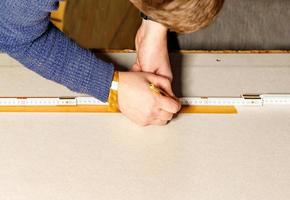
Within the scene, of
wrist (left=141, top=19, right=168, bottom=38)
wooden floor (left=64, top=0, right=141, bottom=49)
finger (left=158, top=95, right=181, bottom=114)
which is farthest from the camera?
wooden floor (left=64, top=0, right=141, bottom=49)

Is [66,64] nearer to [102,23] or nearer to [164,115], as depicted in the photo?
[164,115]

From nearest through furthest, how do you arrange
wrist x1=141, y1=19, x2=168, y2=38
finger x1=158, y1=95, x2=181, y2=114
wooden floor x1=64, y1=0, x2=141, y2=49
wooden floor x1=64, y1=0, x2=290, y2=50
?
finger x1=158, y1=95, x2=181, y2=114 < wrist x1=141, y1=19, x2=168, y2=38 < wooden floor x1=64, y1=0, x2=290, y2=50 < wooden floor x1=64, y1=0, x2=141, y2=49

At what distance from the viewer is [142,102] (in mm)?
1124

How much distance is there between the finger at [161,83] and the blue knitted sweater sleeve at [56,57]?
0.33 feet

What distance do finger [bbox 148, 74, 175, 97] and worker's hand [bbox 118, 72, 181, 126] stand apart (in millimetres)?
13

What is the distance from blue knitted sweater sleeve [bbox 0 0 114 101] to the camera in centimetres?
100

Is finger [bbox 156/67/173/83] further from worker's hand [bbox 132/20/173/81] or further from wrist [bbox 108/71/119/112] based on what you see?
wrist [bbox 108/71/119/112]

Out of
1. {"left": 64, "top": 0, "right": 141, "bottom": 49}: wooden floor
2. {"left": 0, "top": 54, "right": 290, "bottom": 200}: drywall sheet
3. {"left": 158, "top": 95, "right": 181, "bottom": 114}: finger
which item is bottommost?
{"left": 64, "top": 0, "right": 141, "bottom": 49}: wooden floor

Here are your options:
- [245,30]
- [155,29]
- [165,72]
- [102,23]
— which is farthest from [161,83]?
[102,23]

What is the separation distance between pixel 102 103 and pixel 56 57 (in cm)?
18

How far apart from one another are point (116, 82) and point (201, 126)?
221 mm

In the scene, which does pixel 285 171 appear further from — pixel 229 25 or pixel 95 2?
pixel 95 2

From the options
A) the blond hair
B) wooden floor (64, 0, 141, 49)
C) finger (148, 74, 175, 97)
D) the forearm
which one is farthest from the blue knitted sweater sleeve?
wooden floor (64, 0, 141, 49)

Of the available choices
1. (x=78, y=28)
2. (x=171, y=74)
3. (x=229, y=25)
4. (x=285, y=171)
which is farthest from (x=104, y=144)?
(x=78, y=28)
